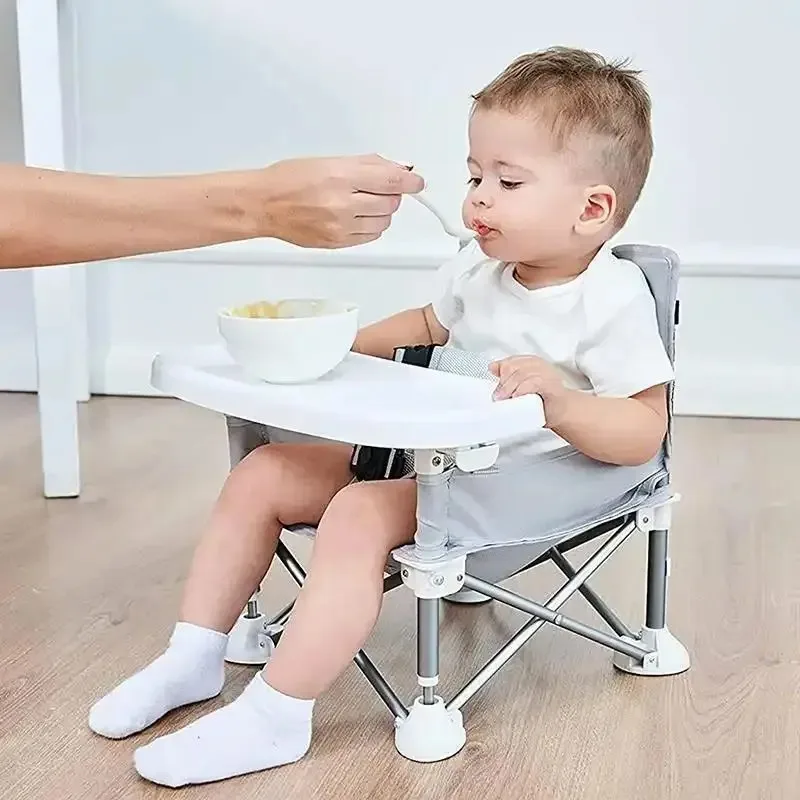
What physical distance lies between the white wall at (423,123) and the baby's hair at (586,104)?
3.49ft

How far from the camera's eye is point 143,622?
51.0 inches

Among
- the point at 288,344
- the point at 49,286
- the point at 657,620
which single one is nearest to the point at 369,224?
the point at 288,344

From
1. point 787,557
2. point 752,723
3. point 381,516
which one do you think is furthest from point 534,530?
point 787,557

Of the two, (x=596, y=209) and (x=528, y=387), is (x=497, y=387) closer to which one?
(x=528, y=387)

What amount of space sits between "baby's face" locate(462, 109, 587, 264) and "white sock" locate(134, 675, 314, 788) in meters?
0.44

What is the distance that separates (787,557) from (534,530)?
0.57 metres

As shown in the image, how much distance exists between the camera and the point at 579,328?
109cm

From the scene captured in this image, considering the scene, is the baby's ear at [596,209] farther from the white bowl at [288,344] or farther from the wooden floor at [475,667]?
the wooden floor at [475,667]

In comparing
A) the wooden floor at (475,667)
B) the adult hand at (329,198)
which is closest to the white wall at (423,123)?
the wooden floor at (475,667)

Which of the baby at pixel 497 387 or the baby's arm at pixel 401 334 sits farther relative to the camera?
the baby's arm at pixel 401 334

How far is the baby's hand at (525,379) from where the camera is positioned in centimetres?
97

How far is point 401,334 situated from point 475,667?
0.34m

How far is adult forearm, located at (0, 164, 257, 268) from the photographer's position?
102cm

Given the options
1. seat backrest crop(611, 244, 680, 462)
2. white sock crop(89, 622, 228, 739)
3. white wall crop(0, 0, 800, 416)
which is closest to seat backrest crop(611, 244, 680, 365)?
seat backrest crop(611, 244, 680, 462)
